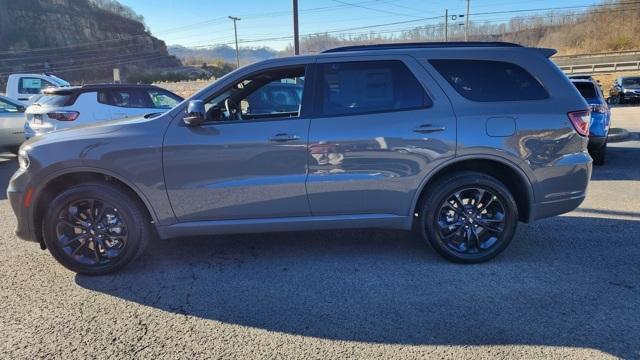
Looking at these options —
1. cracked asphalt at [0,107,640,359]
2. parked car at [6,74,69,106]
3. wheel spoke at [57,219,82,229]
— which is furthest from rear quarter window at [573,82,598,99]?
parked car at [6,74,69,106]

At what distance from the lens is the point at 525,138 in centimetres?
392

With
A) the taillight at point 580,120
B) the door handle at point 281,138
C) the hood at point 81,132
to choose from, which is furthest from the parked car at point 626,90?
the hood at point 81,132

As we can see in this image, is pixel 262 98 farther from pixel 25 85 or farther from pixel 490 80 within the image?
pixel 25 85

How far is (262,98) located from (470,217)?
2195 millimetres

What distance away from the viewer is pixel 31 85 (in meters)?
16.0

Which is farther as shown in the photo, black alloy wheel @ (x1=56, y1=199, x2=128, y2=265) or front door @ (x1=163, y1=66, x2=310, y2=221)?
black alloy wheel @ (x1=56, y1=199, x2=128, y2=265)

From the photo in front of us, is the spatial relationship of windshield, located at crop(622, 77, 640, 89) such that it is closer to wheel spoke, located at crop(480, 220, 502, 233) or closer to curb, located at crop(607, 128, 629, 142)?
curb, located at crop(607, 128, 629, 142)

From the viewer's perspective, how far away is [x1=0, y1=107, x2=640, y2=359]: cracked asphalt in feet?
9.60

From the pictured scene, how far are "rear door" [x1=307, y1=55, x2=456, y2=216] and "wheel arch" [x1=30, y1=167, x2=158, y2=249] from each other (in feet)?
4.82

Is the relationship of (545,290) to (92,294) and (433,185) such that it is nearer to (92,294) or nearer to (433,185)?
(433,185)

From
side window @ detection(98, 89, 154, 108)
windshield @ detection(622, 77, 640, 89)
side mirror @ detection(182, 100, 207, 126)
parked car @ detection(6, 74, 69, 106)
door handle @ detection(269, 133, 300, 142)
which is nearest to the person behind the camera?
side mirror @ detection(182, 100, 207, 126)

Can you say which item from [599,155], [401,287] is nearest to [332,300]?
[401,287]

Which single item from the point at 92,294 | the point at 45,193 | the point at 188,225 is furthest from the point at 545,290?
the point at 45,193

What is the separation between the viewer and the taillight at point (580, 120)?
12.9ft
